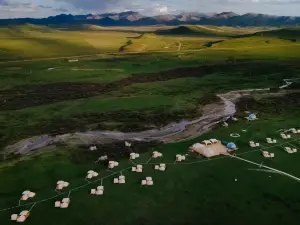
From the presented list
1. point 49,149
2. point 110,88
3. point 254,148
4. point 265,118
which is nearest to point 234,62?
point 110,88

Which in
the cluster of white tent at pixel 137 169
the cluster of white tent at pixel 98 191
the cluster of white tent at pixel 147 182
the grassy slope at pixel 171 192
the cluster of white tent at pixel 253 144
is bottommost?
the cluster of white tent at pixel 253 144

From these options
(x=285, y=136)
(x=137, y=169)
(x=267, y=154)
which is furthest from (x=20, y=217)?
(x=285, y=136)

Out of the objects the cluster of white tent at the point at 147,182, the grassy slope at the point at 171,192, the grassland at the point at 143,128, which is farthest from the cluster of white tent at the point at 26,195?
the cluster of white tent at the point at 147,182

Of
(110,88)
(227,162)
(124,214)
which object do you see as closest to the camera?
(124,214)

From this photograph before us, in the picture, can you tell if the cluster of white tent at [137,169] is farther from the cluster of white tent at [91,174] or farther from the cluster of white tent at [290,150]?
the cluster of white tent at [290,150]

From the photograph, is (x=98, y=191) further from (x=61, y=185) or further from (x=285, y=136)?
(x=285, y=136)

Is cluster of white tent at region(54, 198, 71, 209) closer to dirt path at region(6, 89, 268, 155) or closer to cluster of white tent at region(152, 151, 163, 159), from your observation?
cluster of white tent at region(152, 151, 163, 159)

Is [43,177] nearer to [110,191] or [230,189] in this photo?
[110,191]

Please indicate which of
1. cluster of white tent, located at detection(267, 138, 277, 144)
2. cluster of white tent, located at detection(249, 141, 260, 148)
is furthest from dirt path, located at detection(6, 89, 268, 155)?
cluster of white tent, located at detection(267, 138, 277, 144)
